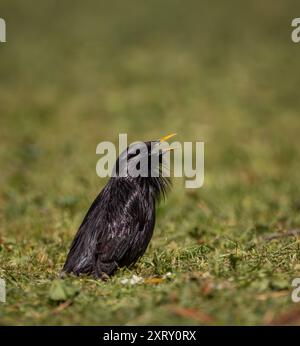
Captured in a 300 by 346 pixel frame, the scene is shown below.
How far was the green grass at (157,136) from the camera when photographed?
5805 millimetres

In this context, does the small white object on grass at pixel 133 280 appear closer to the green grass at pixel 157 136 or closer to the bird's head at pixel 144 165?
the green grass at pixel 157 136

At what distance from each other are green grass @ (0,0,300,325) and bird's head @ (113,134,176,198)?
75 cm

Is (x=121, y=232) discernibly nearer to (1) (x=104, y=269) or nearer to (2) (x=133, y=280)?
(1) (x=104, y=269)

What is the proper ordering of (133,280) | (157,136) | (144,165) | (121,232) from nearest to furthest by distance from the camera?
(133,280) < (121,232) < (144,165) < (157,136)

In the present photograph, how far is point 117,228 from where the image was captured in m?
6.89

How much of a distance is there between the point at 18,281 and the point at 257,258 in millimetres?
2279

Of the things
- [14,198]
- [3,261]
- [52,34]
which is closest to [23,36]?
[52,34]

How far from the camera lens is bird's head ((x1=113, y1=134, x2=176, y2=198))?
23.8 ft

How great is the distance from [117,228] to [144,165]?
817 mm

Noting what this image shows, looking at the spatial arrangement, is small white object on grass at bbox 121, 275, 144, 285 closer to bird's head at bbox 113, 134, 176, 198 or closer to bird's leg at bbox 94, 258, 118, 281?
bird's leg at bbox 94, 258, 118, 281

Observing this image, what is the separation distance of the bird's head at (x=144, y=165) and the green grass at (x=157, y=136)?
0.75 meters

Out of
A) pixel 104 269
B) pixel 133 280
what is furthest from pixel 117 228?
pixel 133 280
